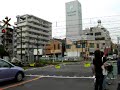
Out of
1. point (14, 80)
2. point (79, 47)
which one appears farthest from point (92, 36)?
point (14, 80)

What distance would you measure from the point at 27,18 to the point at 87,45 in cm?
2916

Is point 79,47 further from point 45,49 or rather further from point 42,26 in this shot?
point 42,26

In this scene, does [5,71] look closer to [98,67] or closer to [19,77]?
[19,77]

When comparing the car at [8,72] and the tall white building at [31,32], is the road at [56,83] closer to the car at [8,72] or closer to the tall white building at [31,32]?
the car at [8,72]

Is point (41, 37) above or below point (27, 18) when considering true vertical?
below

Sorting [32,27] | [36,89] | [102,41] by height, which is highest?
[32,27]

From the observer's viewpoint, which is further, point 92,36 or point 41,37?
point 41,37

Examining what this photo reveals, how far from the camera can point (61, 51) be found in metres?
99.7

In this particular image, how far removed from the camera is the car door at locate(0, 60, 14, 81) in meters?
13.3

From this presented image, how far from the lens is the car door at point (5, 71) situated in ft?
43.7

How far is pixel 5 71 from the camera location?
13523 millimetres

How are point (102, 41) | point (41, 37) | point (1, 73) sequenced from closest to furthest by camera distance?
point (1, 73) < point (102, 41) < point (41, 37)

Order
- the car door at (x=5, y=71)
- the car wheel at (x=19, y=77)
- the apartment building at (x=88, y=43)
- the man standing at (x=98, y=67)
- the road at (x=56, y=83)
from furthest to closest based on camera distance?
the apartment building at (x=88, y=43) → the car wheel at (x=19, y=77) → the car door at (x=5, y=71) → the road at (x=56, y=83) → the man standing at (x=98, y=67)


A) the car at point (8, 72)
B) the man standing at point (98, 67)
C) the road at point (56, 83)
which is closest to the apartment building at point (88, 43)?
the road at point (56, 83)
